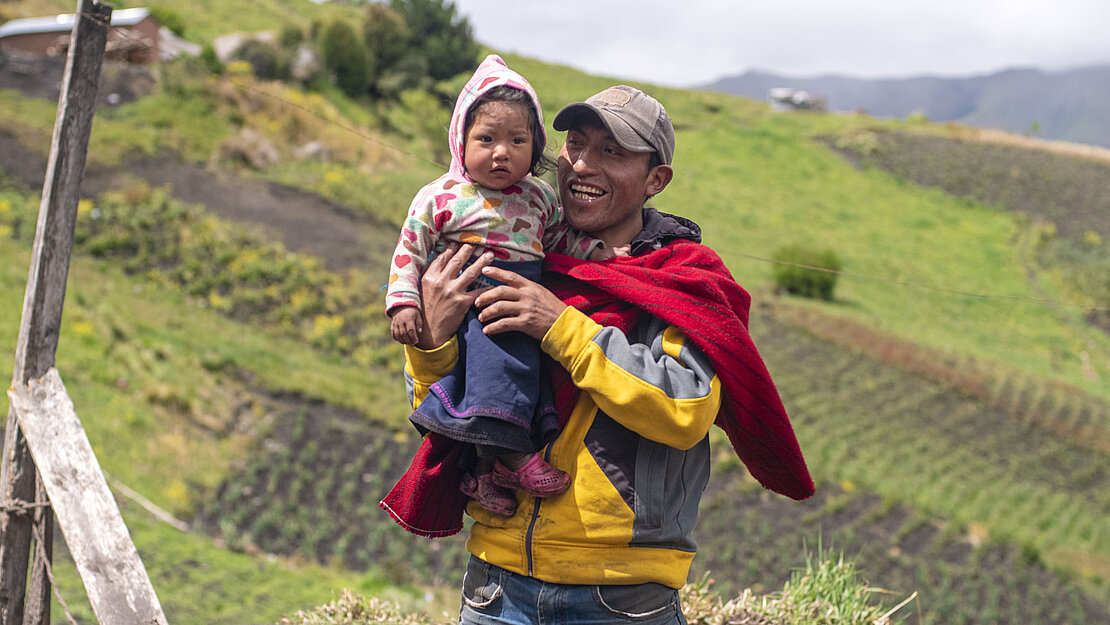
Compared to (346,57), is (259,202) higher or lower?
lower

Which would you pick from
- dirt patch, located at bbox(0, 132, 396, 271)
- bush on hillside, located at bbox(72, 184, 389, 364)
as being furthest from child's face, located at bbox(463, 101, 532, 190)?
dirt patch, located at bbox(0, 132, 396, 271)

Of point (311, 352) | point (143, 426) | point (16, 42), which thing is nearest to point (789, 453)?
point (143, 426)

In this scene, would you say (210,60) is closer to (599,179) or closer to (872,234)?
(872,234)

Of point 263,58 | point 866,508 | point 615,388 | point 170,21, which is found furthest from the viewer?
point 170,21

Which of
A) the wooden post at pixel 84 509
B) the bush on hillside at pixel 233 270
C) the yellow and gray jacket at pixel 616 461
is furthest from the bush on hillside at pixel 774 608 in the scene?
the bush on hillside at pixel 233 270

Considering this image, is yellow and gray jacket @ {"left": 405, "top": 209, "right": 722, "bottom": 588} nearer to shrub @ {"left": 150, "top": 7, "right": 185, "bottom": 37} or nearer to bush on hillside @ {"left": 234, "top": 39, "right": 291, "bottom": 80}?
bush on hillside @ {"left": 234, "top": 39, "right": 291, "bottom": 80}

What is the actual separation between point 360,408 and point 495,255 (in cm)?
720

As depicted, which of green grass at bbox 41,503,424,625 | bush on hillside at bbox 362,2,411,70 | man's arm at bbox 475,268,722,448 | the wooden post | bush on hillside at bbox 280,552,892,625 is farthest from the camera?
bush on hillside at bbox 362,2,411,70

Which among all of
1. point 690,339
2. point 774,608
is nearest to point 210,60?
point 774,608

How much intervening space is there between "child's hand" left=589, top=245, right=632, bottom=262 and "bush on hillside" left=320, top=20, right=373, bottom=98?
64.4 ft

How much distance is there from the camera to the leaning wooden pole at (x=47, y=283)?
2902 millimetres

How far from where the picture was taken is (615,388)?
151cm

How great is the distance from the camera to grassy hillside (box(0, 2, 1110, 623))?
660 cm

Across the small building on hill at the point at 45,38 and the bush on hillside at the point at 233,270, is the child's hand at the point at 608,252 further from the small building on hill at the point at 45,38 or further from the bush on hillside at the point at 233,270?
the small building on hill at the point at 45,38
